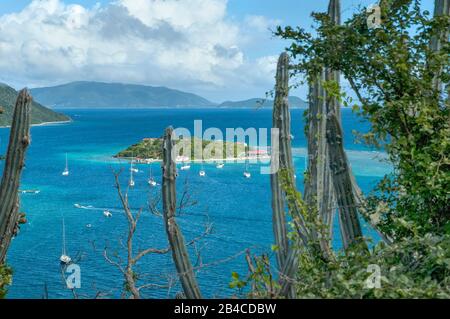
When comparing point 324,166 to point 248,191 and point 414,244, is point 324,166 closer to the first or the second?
point 414,244

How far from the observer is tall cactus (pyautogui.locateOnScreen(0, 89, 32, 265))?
406 centimetres

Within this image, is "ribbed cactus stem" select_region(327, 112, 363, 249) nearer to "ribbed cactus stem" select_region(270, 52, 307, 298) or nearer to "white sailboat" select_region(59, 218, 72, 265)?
"ribbed cactus stem" select_region(270, 52, 307, 298)

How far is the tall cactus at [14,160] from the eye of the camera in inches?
160

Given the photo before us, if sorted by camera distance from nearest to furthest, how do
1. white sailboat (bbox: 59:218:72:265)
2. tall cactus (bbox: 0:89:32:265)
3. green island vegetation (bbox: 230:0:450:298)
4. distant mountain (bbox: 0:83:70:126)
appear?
1. green island vegetation (bbox: 230:0:450:298)
2. tall cactus (bbox: 0:89:32:265)
3. white sailboat (bbox: 59:218:72:265)
4. distant mountain (bbox: 0:83:70:126)

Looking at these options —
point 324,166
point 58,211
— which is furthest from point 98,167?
point 324,166

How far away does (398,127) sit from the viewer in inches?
160

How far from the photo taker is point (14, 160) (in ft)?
13.5

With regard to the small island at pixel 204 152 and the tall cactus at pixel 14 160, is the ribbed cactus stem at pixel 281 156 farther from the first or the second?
the small island at pixel 204 152
